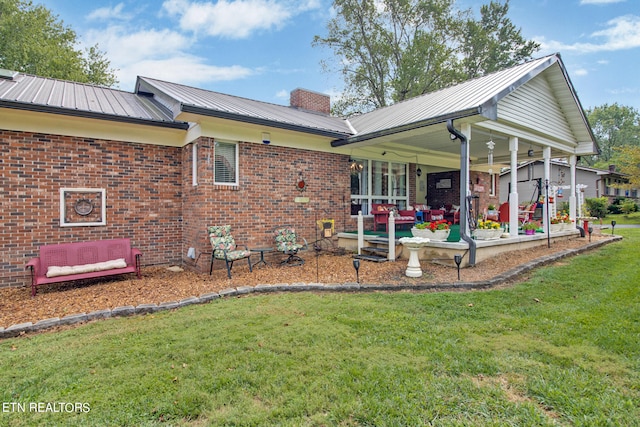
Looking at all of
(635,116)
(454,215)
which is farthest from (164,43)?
(635,116)

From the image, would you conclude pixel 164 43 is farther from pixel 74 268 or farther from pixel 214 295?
pixel 214 295

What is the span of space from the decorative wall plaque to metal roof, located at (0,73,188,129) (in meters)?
1.54

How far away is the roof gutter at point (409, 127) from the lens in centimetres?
631

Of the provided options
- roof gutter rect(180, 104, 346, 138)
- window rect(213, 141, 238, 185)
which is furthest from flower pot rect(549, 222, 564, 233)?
window rect(213, 141, 238, 185)

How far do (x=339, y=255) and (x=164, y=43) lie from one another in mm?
13191

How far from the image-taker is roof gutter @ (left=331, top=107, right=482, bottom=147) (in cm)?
631

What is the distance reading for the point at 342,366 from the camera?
2799 millimetres

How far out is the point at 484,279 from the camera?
5.64 m

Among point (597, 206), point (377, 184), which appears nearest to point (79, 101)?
point (377, 184)

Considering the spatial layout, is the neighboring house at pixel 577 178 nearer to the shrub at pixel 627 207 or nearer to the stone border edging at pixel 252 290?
the shrub at pixel 627 207

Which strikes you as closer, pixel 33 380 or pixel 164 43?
pixel 33 380

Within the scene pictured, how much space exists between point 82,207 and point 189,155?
2317mm

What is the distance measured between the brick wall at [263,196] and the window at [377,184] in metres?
0.58

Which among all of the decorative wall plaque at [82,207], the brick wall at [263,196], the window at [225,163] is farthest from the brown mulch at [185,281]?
the window at [225,163]
